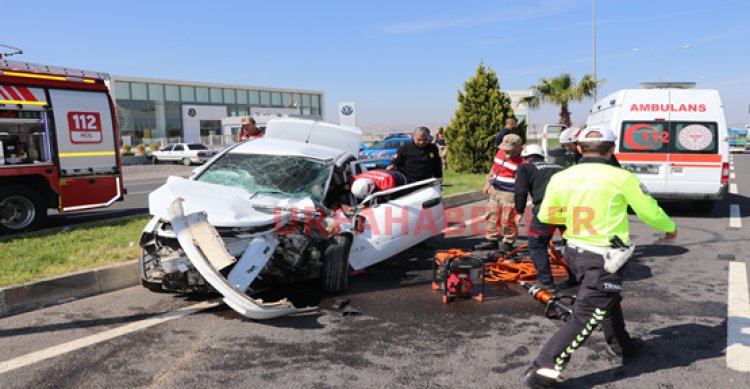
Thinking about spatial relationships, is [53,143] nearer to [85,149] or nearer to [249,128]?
[85,149]

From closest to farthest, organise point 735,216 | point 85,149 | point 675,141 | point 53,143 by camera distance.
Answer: point 53,143, point 85,149, point 735,216, point 675,141

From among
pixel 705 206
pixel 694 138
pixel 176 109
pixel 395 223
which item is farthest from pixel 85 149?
pixel 176 109

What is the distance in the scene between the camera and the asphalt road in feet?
11.4

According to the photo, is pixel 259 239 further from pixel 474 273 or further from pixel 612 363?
pixel 612 363

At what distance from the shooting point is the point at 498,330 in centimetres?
439

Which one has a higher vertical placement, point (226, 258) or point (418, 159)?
point (418, 159)

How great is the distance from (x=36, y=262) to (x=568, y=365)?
18.3 ft

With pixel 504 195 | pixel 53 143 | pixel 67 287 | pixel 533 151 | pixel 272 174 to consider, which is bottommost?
pixel 67 287

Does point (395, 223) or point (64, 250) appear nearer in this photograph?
point (395, 223)

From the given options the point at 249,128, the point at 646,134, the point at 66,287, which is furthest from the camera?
the point at 646,134

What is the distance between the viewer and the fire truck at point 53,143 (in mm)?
8336

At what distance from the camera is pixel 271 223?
4.71 meters

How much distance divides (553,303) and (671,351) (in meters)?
1.01

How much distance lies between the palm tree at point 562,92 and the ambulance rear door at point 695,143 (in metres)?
21.6
